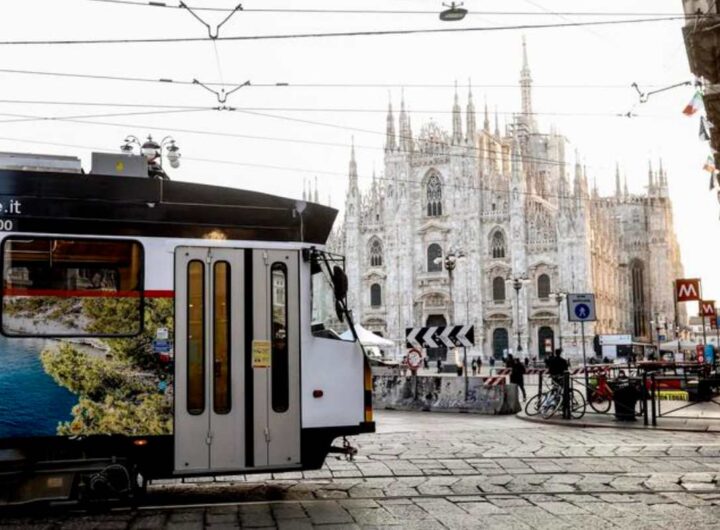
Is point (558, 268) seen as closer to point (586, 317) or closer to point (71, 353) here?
point (586, 317)

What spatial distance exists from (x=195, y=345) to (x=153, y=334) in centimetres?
34

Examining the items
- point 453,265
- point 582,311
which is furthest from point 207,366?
point 453,265

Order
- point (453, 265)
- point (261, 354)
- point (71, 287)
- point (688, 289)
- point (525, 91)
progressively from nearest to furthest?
point (71, 287) → point (261, 354) → point (688, 289) → point (453, 265) → point (525, 91)

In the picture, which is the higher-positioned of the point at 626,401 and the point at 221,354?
the point at 221,354

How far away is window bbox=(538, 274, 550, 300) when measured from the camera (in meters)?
53.1

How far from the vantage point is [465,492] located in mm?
7027

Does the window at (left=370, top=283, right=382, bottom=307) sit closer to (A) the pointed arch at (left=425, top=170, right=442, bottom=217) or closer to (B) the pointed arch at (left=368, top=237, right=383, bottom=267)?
(B) the pointed arch at (left=368, top=237, right=383, bottom=267)

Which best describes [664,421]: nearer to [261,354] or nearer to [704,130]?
[704,130]

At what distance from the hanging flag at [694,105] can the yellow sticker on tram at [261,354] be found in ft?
31.2

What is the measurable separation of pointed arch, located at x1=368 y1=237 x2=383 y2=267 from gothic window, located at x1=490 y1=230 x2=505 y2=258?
8269 mm

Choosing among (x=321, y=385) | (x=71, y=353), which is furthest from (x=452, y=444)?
(x=71, y=353)

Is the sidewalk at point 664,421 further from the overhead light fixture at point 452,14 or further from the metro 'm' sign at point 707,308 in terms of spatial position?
the overhead light fixture at point 452,14

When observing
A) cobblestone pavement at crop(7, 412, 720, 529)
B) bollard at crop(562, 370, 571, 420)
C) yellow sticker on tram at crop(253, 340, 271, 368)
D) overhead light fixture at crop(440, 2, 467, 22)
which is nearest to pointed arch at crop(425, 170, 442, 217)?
bollard at crop(562, 370, 571, 420)

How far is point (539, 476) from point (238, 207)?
393 cm
